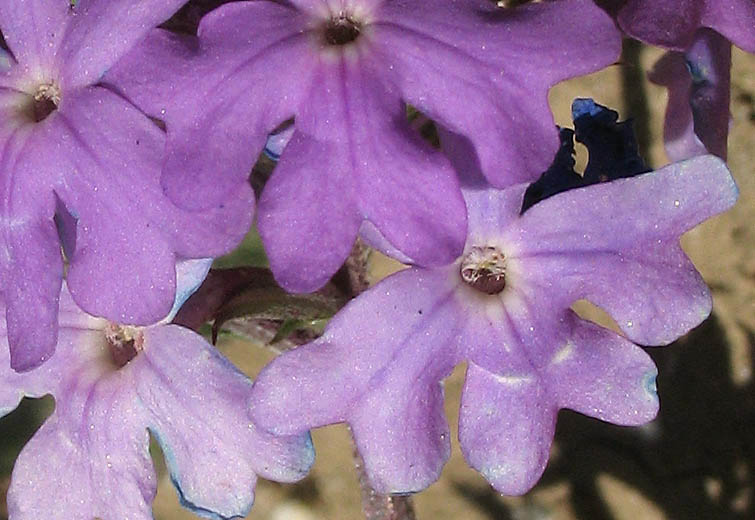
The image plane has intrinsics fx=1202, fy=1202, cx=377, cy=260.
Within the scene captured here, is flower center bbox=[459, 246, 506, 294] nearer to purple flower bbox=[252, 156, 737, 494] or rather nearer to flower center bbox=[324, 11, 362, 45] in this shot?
purple flower bbox=[252, 156, 737, 494]

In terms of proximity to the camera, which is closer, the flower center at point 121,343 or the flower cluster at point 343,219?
the flower cluster at point 343,219

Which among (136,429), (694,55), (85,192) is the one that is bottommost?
(136,429)

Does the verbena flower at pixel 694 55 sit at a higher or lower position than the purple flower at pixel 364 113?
lower

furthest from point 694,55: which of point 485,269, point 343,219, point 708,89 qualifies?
point 343,219

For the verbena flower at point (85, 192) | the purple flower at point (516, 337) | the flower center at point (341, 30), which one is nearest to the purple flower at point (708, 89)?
the purple flower at point (516, 337)

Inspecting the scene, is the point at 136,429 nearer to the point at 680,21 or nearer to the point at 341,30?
the point at 341,30

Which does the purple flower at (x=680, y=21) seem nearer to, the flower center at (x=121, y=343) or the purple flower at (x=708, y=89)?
the purple flower at (x=708, y=89)


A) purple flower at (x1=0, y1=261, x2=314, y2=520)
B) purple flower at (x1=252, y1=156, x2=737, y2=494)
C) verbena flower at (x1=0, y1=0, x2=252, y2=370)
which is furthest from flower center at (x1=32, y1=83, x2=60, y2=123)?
purple flower at (x1=252, y1=156, x2=737, y2=494)
